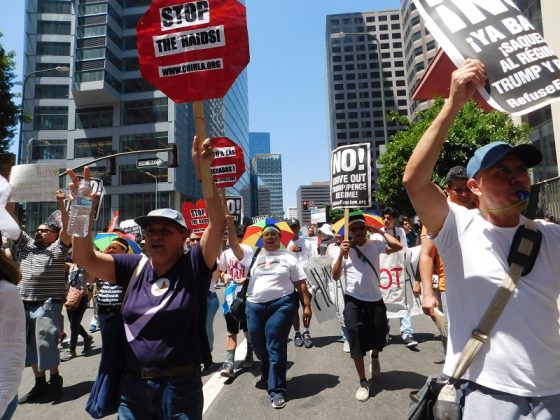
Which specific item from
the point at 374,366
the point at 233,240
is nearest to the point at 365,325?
the point at 374,366

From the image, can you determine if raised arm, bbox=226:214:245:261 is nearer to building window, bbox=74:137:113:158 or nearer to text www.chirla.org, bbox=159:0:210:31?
text www.chirla.org, bbox=159:0:210:31

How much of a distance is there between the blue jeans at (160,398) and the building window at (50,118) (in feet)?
197

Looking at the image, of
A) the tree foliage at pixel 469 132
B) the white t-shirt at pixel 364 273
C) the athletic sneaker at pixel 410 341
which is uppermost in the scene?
the tree foliage at pixel 469 132

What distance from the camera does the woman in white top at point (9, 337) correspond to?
1.74 metres

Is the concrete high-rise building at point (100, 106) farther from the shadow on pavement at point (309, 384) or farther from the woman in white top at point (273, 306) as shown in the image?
the shadow on pavement at point (309, 384)

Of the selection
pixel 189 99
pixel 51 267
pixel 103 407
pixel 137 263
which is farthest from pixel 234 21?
pixel 51 267

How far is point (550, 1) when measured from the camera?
16375 millimetres

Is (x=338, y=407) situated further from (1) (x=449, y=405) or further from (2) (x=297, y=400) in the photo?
(1) (x=449, y=405)

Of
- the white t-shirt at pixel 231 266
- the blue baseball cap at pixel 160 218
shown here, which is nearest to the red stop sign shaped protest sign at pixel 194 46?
the blue baseball cap at pixel 160 218

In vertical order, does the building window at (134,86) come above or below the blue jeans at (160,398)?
above

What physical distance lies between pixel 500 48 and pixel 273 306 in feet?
11.5

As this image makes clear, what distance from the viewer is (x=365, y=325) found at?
4.71m

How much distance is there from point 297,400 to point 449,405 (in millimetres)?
2918

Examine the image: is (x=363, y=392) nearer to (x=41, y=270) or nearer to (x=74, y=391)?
(x=74, y=391)
